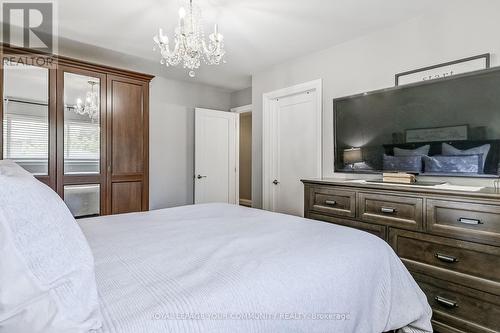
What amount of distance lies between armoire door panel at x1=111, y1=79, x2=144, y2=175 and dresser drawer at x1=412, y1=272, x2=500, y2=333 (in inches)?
126

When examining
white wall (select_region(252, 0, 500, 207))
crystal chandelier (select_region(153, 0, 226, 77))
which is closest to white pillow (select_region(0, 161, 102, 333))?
crystal chandelier (select_region(153, 0, 226, 77))

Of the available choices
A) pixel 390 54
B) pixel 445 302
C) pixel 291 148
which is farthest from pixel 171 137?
pixel 445 302

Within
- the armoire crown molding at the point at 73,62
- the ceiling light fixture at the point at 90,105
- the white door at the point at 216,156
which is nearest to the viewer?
the armoire crown molding at the point at 73,62

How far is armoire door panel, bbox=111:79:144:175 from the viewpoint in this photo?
3.35 m

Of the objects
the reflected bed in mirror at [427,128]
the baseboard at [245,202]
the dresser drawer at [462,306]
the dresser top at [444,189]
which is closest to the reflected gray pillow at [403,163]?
the reflected bed in mirror at [427,128]

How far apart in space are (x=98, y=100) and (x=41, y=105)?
55cm

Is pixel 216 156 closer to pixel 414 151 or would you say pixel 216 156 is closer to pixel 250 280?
pixel 414 151

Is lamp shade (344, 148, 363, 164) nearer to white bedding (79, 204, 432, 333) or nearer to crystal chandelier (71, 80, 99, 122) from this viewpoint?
white bedding (79, 204, 432, 333)

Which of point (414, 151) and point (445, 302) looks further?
point (414, 151)

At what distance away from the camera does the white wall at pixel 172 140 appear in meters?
4.36

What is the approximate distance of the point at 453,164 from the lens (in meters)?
2.19

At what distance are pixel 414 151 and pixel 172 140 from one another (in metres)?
3.49

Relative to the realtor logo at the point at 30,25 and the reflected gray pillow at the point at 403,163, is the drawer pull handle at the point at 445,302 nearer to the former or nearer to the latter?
the reflected gray pillow at the point at 403,163

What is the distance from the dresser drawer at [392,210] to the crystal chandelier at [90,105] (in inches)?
119
